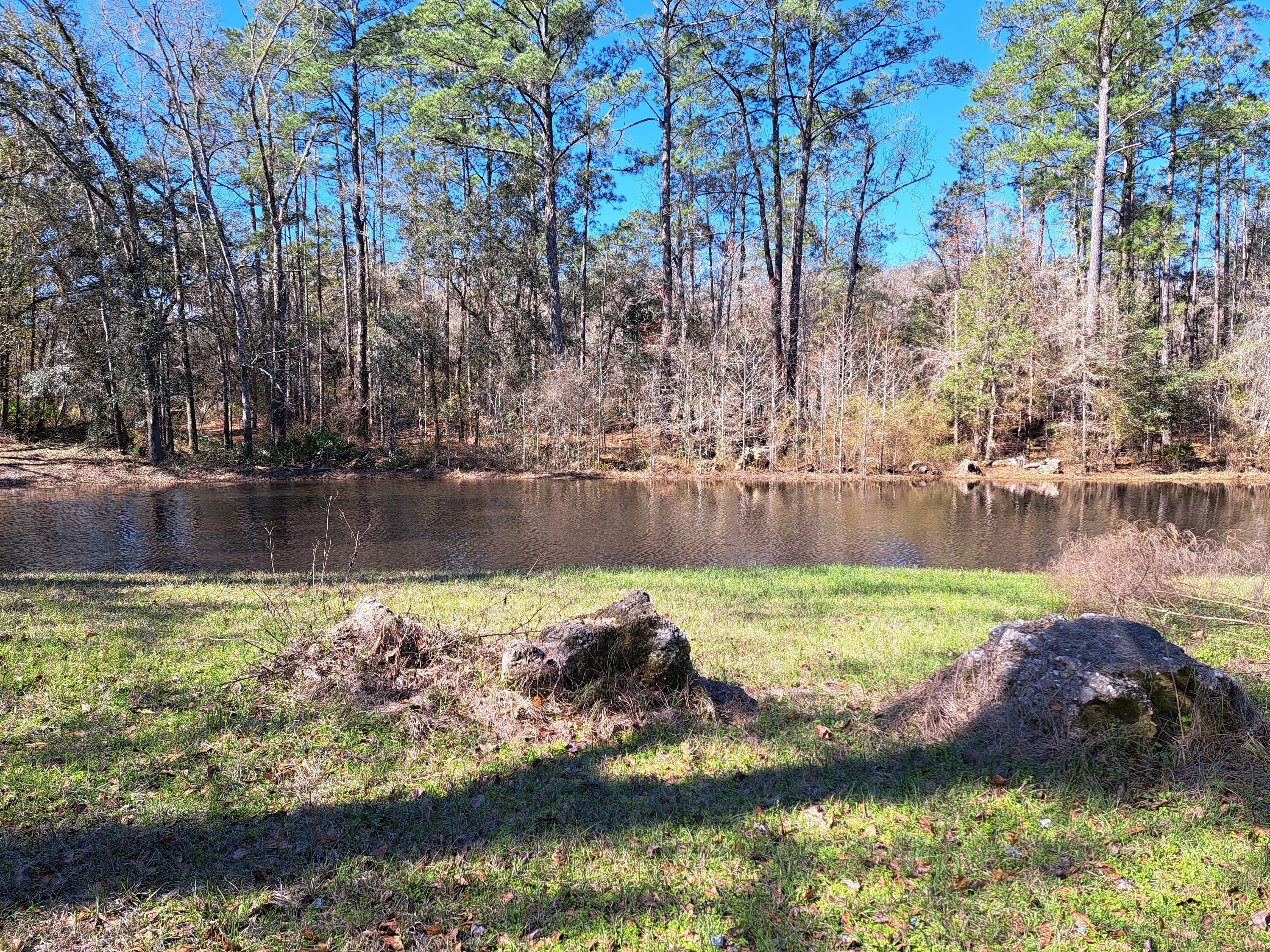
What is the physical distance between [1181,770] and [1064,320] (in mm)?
30689

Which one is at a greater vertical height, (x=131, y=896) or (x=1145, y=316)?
(x=1145, y=316)

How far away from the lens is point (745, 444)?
29.2m

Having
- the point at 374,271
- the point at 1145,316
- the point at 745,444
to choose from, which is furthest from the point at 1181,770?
the point at 374,271

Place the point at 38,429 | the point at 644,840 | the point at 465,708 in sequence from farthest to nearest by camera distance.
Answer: the point at 38,429 → the point at 465,708 → the point at 644,840

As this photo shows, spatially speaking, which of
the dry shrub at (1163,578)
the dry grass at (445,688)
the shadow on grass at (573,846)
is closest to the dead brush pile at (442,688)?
the dry grass at (445,688)

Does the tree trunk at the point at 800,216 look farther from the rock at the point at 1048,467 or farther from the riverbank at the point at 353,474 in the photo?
Result: the rock at the point at 1048,467

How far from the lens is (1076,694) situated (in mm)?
4043

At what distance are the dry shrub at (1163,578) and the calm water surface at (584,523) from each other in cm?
364

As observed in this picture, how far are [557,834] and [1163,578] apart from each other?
790 cm

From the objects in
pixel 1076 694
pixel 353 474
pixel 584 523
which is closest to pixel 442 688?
pixel 1076 694

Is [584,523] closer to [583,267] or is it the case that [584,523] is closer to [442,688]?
[442,688]

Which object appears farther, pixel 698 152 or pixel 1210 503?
pixel 698 152

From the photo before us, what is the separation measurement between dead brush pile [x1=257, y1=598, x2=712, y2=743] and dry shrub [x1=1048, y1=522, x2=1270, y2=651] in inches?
226

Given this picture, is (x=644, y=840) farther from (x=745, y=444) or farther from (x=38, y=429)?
(x=38, y=429)
